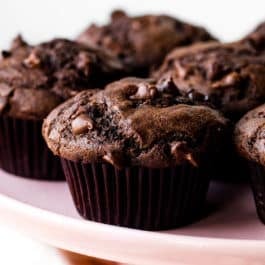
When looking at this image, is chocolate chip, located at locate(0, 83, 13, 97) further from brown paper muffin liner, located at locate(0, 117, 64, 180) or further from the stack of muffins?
brown paper muffin liner, located at locate(0, 117, 64, 180)

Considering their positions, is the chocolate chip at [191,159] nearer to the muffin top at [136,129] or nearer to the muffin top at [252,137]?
the muffin top at [136,129]

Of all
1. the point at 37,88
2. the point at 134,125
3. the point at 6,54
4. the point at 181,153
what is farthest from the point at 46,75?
the point at 181,153

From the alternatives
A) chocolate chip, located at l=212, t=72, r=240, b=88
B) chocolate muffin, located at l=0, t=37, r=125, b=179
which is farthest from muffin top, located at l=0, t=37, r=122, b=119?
chocolate chip, located at l=212, t=72, r=240, b=88

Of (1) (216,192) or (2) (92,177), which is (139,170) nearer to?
(2) (92,177)

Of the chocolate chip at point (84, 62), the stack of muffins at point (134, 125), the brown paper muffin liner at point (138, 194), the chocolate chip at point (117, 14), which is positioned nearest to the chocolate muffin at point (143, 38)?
the chocolate chip at point (117, 14)

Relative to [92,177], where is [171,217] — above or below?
below

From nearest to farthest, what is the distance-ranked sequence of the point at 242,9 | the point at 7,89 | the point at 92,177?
the point at 92,177 → the point at 7,89 → the point at 242,9

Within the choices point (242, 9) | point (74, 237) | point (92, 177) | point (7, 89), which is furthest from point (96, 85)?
point (242, 9)
